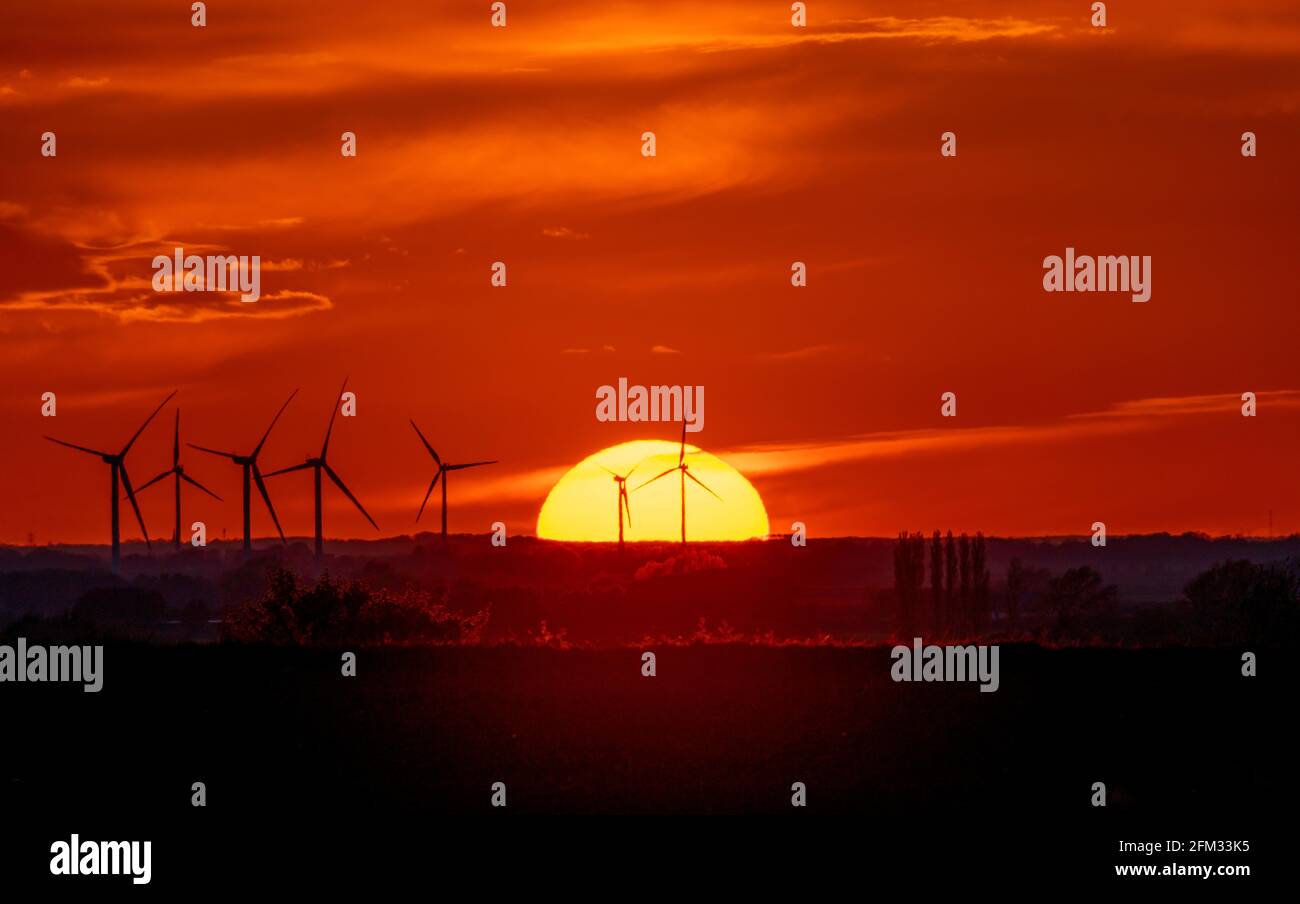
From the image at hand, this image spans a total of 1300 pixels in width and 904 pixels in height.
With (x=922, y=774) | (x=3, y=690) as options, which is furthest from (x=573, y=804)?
(x=3, y=690)

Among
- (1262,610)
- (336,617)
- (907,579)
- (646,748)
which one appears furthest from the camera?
(907,579)

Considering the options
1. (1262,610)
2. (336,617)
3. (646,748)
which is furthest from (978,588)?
(646,748)

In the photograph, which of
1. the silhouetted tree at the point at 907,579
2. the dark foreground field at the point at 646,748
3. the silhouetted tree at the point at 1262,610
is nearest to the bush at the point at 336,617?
the dark foreground field at the point at 646,748

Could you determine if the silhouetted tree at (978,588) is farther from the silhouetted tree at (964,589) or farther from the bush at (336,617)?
the bush at (336,617)

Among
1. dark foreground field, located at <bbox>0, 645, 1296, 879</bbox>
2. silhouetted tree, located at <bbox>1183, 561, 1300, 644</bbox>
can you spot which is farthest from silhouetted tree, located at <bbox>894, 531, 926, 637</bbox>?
dark foreground field, located at <bbox>0, 645, 1296, 879</bbox>

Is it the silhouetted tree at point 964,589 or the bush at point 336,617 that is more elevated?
the silhouetted tree at point 964,589

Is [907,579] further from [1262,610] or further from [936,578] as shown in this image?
[1262,610]
